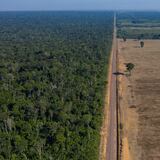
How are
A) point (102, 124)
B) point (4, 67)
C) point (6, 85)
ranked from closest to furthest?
point (102, 124) < point (6, 85) < point (4, 67)

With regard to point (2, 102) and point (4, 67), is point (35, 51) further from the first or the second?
point (2, 102)

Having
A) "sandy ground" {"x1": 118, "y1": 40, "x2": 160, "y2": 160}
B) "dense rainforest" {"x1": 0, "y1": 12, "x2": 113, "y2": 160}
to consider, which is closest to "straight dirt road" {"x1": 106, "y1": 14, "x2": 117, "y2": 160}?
"sandy ground" {"x1": 118, "y1": 40, "x2": 160, "y2": 160}

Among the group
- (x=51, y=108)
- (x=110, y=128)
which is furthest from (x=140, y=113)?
(x=51, y=108)

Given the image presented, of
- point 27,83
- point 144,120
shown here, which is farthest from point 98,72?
point 144,120

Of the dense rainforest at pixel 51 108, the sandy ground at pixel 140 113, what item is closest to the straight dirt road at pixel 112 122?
the sandy ground at pixel 140 113

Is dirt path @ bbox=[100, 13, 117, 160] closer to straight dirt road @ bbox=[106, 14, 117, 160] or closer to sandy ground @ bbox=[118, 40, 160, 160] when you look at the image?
straight dirt road @ bbox=[106, 14, 117, 160]

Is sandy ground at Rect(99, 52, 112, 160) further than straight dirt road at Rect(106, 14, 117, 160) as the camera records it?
No

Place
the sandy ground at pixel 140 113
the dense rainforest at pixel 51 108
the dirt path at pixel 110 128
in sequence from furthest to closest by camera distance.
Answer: the sandy ground at pixel 140 113, the dirt path at pixel 110 128, the dense rainforest at pixel 51 108

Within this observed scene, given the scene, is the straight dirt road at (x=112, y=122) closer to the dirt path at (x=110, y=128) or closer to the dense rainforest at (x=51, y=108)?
the dirt path at (x=110, y=128)
